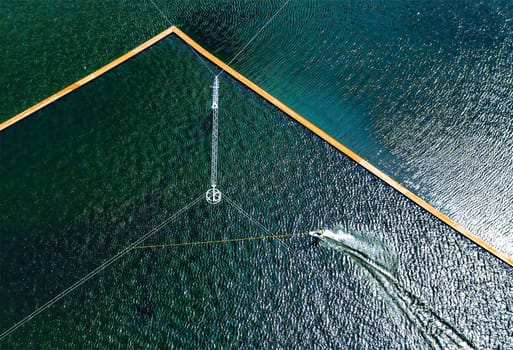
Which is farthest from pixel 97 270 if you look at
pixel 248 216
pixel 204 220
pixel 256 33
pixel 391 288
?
pixel 256 33

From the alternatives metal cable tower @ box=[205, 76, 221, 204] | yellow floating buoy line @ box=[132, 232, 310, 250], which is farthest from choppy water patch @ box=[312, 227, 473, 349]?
metal cable tower @ box=[205, 76, 221, 204]

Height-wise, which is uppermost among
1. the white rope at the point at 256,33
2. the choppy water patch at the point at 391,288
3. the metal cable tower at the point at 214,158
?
the white rope at the point at 256,33

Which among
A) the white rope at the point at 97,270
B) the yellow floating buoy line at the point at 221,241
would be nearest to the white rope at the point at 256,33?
the white rope at the point at 97,270

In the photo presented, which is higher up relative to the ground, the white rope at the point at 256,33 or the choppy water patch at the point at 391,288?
the white rope at the point at 256,33

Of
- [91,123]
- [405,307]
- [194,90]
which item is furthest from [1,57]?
[405,307]

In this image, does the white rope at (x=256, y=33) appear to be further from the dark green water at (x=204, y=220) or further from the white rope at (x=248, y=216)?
the white rope at (x=248, y=216)

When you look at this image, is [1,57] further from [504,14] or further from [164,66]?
[504,14]

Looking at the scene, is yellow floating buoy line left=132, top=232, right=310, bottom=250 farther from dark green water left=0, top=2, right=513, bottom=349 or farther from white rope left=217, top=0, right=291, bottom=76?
white rope left=217, top=0, right=291, bottom=76

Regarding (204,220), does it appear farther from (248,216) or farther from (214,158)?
(214,158)
